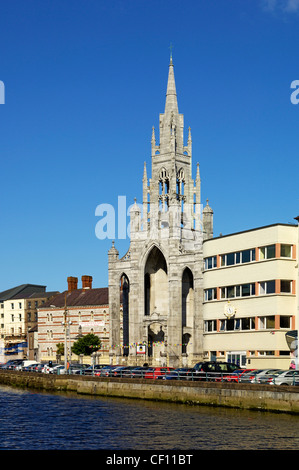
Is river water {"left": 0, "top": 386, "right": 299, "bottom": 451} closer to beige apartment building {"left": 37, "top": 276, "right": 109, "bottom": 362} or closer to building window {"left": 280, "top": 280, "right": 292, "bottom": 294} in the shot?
building window {"left": 280, "top": 280, "right": 292, "bottom": 294}

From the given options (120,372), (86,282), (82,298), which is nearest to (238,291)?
(120,372)

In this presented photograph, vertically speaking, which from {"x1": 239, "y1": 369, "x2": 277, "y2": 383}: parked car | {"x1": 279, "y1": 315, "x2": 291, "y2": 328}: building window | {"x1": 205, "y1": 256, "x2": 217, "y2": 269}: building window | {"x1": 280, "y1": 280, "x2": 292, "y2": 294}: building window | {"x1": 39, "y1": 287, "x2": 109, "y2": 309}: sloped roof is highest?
{"x1": 205, "y1": 256, "x2": 217, "y2": 269}: building window

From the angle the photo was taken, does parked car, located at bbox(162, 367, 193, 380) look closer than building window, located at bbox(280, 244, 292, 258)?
Yes

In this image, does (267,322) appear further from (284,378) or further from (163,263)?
(163,263)

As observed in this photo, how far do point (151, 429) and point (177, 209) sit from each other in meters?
62.8

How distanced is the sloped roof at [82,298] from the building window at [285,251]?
5967cm

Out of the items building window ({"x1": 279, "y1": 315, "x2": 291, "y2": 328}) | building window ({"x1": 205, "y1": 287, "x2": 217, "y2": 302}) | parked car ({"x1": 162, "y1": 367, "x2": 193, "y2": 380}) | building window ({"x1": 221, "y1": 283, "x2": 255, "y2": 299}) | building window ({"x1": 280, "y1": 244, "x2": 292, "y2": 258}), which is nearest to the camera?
parked car ({"x1": 162, "y1": 367, "x2": 193, "y2": 380})

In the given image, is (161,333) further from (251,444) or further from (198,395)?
(251,444)

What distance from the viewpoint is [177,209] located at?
342ft

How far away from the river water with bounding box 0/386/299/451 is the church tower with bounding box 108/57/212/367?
42865mm

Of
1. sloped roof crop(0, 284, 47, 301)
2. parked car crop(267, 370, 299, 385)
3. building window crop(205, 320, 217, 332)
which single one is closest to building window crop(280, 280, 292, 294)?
building window crop(205, 320, 217, 332)

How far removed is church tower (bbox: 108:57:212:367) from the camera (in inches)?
3996

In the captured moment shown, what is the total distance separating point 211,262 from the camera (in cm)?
8612

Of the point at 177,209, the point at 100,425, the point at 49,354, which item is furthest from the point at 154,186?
the point at 100,425
